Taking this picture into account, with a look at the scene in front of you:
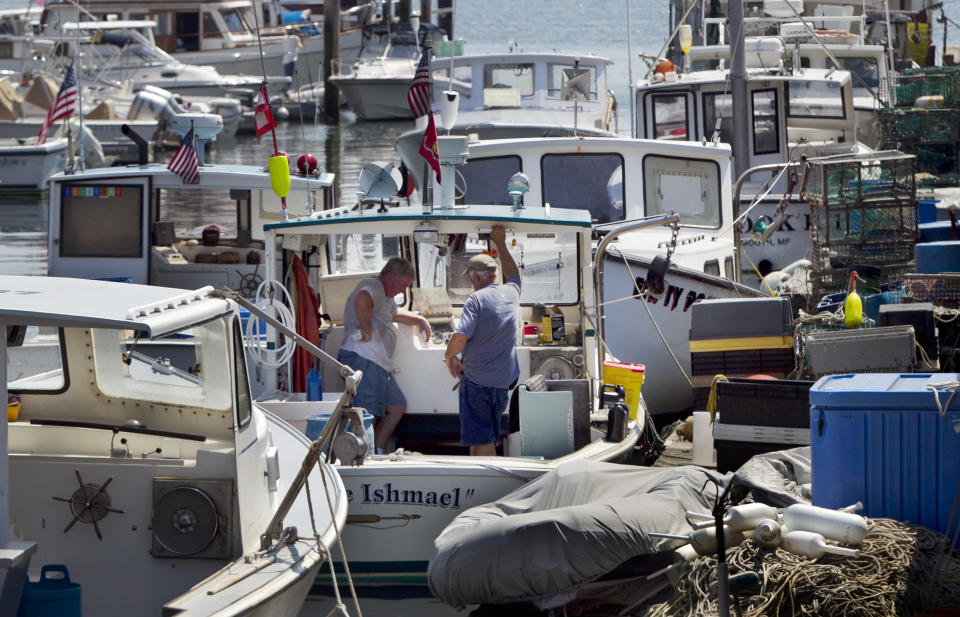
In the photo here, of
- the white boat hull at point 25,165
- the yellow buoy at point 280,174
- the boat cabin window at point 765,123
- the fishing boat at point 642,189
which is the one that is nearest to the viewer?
the yellow buoy at point 280,174

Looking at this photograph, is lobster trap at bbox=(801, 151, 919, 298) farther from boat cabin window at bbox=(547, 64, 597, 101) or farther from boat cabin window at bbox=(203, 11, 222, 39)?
boat cabin window at bbox=(203, 11, 222, 39)

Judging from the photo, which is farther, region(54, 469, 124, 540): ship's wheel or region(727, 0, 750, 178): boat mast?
region(727, 0, 750, 178): boat mast

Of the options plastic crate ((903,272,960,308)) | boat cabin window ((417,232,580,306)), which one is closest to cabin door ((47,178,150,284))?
boat cabin window ((417,232,580,306))

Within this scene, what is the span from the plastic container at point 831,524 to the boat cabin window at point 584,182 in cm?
676

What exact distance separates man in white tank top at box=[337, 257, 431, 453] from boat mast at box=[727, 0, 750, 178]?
Result: 7.96m

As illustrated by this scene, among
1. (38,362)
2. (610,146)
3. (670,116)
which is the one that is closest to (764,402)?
(38,362)

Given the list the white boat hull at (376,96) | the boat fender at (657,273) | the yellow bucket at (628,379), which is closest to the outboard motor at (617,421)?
the yellow bucket at (628,379)

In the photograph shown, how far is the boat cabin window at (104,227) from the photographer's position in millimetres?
11469

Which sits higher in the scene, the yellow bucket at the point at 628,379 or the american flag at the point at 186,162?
the american flag at the point at 186,162

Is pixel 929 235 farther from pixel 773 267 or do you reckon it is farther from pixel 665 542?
pixel 665 542

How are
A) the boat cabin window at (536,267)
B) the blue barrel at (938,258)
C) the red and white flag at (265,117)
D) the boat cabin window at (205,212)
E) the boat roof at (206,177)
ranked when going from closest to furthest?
the boat cabin window at (536,267), the red and white flag at (265,117), the blue barrel at (938,258), the boat roof at (206,177), the boat cabin window at (205,212)

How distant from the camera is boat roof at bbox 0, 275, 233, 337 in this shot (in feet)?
15.2

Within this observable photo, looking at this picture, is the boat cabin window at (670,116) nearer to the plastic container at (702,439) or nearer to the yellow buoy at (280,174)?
the plastic container at (702,439)

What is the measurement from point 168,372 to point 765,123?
11819 mm
